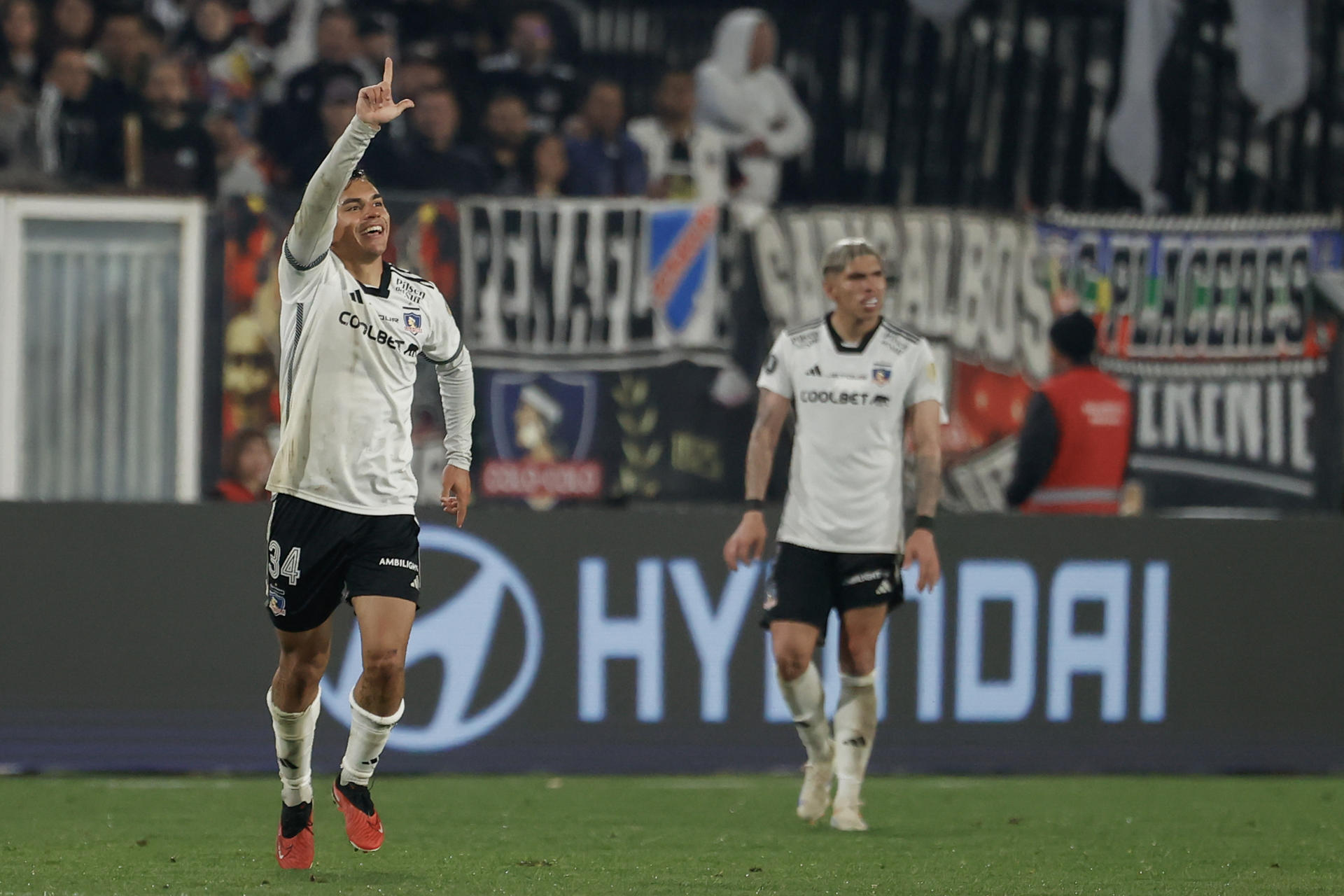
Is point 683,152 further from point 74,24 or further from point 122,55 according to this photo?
point 74,24

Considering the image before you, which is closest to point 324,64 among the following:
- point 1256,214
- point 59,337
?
point 59,337

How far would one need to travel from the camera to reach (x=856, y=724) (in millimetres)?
7082

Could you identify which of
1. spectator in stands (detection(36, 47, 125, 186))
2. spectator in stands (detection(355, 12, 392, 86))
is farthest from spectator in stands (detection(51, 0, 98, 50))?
spectator in stands (detection(355, 12, 392, 86))

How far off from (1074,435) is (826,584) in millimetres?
1686

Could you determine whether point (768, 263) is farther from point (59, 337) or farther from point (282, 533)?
point (282, 533)

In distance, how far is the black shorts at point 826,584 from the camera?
22.9 ft

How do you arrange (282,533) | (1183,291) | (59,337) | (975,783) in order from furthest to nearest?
(1183,291) < (59,337) < (975,783) < (282,533)

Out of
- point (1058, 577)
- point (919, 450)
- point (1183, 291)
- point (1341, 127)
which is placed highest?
point (1341, 127)

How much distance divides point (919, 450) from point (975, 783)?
7.18 ft

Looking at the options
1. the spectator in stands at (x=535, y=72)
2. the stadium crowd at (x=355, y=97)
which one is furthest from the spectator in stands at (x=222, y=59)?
the spectator in stands at (x=535, y=72)

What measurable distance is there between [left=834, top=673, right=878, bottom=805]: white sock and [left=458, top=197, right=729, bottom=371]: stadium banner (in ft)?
19.1

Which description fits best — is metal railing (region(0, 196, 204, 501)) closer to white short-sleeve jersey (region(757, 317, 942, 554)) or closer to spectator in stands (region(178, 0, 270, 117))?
spectator in stands (region(178, 0, 270, 117))

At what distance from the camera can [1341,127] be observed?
564 inches

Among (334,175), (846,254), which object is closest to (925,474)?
(846,254)
